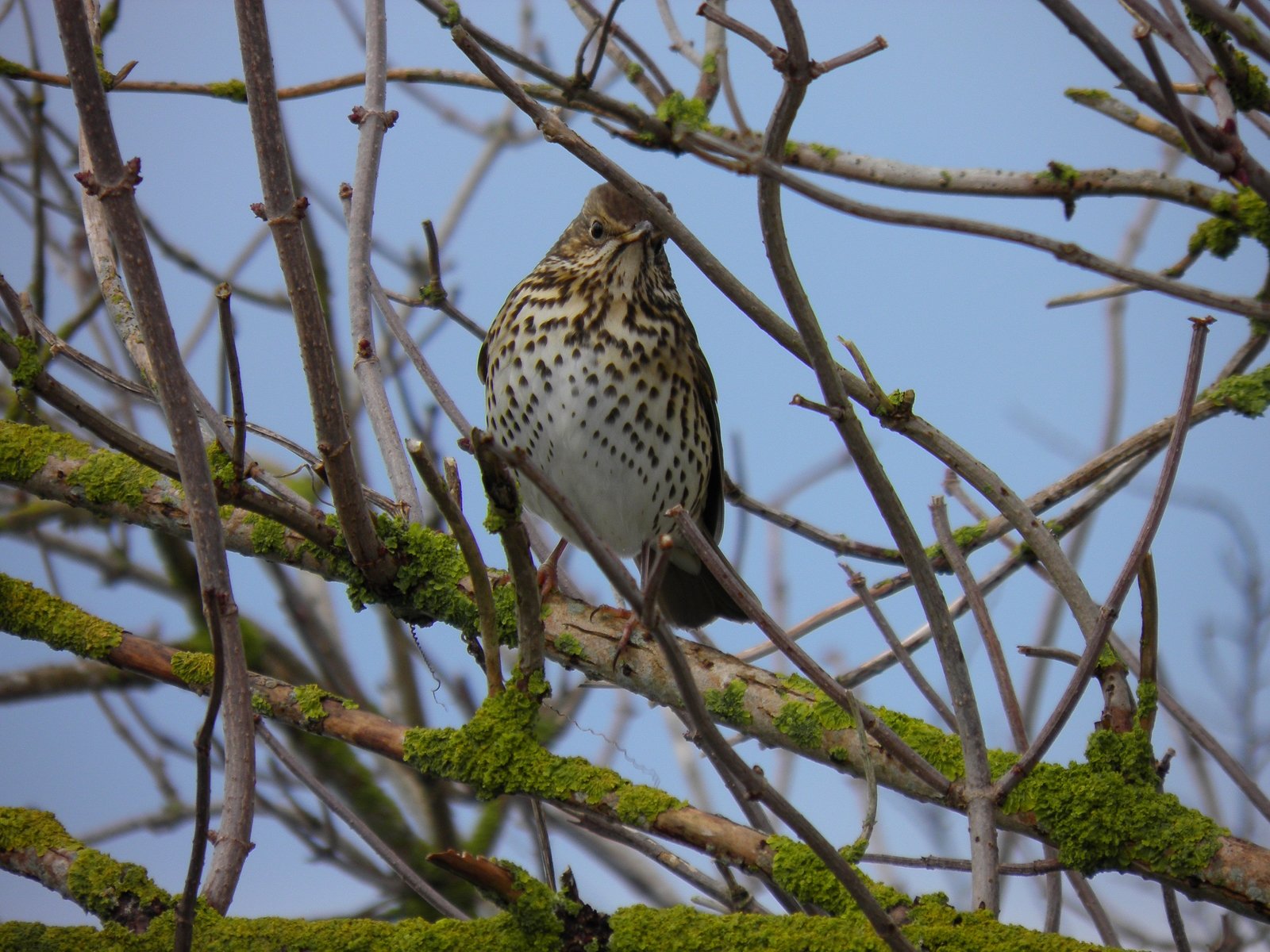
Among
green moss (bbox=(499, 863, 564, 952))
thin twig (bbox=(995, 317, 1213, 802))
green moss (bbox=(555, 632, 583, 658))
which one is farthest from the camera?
green moss (bbox=(555, 632, 583, 658))

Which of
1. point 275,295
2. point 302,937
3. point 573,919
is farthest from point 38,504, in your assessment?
point 573,919

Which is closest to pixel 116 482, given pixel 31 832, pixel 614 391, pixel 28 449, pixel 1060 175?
pixel 28 449

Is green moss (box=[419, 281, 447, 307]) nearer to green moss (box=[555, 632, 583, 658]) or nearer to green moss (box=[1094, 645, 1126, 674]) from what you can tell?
green moss (box=[555, 632, 583, 658])

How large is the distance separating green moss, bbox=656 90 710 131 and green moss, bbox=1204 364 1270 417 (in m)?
1.89

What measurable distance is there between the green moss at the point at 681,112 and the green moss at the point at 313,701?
230cm

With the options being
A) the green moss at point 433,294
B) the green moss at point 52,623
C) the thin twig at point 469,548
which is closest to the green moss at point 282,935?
the thin twig at point 469,548

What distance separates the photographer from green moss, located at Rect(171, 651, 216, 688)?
9.62 feet

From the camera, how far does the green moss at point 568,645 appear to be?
134 inches

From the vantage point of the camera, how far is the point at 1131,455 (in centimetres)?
352

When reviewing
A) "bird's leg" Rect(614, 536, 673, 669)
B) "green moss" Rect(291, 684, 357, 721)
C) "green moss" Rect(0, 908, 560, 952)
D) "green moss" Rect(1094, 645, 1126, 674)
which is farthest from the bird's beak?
"bird's leg" Rect(614, 536, 673, 669)

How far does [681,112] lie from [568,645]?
1.92 metres

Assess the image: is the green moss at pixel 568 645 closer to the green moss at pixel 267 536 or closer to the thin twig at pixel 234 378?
the green moss at pixel 267 536

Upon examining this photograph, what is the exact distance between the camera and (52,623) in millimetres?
3074

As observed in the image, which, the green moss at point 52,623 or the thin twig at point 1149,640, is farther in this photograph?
the green moss at point 52,623
